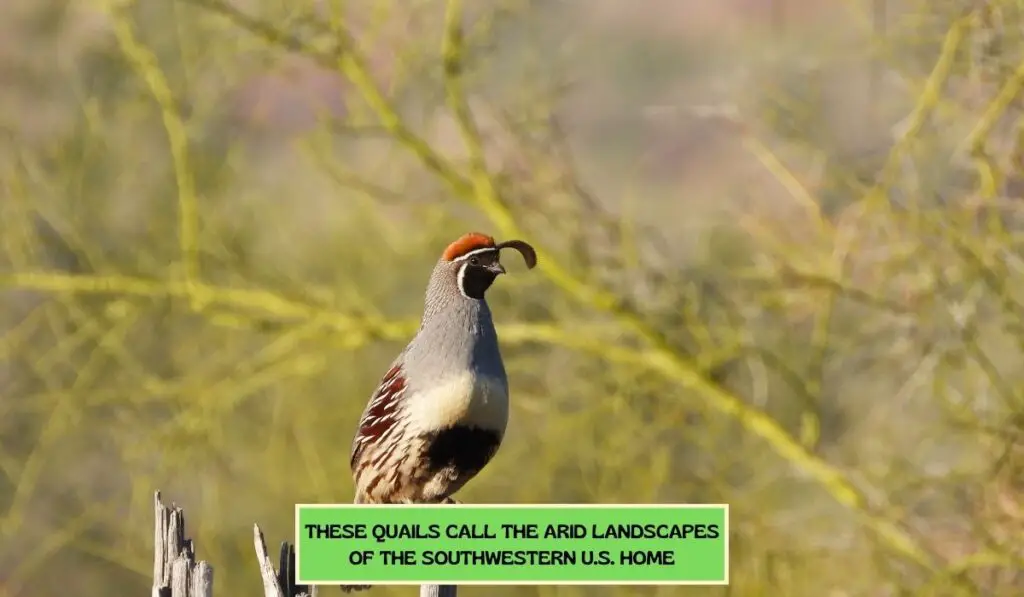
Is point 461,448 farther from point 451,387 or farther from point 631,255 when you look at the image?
point 631,255

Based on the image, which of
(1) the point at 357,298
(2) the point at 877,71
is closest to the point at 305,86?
(1) the point at 357,298

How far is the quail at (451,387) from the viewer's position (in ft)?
8.68

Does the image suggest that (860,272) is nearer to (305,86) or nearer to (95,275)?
(305,86)

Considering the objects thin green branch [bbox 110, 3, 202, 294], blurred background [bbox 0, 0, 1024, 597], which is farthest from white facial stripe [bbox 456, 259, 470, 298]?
thin green branch [bbox 110, 3, 202, 294]

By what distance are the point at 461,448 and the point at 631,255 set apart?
2827mm

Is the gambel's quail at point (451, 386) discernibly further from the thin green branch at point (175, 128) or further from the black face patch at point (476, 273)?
the thin green branch at point (175, 128)

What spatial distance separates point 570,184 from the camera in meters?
5.35

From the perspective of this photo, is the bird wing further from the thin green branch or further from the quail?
the thin green branch

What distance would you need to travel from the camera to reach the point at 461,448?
106 inches

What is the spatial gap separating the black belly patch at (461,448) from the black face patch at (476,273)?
248 millimetres

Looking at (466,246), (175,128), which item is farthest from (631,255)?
(466,246)

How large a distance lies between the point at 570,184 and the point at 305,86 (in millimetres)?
1063

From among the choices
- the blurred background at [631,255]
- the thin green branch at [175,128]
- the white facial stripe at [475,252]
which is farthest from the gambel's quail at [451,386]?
the thin green branch at [175,128]

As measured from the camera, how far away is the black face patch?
106 inches
